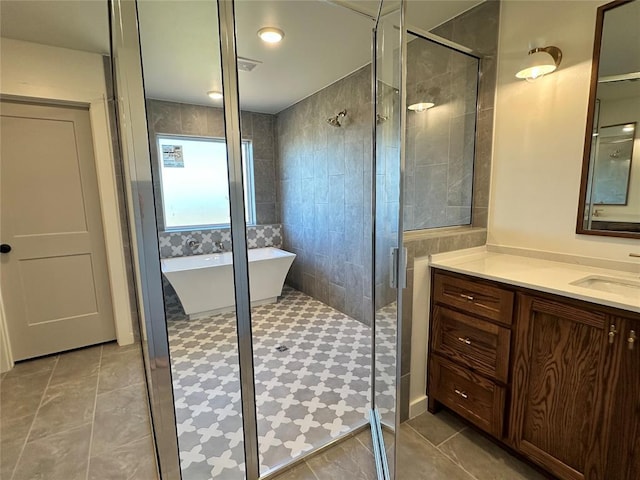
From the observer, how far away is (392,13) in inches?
54.1

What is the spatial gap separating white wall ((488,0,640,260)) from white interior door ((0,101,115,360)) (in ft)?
10.8

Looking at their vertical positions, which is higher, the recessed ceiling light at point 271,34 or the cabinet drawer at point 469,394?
the recessed ceiling light at point 271,34

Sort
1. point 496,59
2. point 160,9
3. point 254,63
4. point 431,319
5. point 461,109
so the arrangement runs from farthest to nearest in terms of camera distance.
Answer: point 254,63 < point 461,109 < point 496,59 < point 431,319 < point 160,9

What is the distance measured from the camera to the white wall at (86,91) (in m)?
2.26

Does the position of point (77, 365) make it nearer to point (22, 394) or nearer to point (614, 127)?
point (22, 394)

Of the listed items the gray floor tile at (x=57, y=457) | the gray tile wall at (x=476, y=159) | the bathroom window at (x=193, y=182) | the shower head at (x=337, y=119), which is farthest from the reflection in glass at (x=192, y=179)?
the shower head at (x=337, y=119)

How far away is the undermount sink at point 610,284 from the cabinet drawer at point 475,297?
1.02ft

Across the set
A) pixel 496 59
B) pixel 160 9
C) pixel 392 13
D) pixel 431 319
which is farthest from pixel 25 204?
pixel 496 59

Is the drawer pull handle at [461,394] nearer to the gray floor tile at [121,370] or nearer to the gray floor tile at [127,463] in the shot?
the gray floor tile at [127,463]

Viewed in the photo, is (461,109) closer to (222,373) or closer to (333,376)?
(333,376)

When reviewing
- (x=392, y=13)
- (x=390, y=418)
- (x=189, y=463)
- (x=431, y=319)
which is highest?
(x=392, y=13)

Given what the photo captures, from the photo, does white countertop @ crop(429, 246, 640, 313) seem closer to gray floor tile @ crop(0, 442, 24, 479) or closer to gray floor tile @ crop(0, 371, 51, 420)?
gray floor tile @ crop(0, 442, 24, 479)

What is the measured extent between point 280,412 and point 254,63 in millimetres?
2846

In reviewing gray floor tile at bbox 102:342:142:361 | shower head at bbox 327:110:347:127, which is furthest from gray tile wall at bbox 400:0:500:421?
gray floor tile at bbox 102:342:142:361
